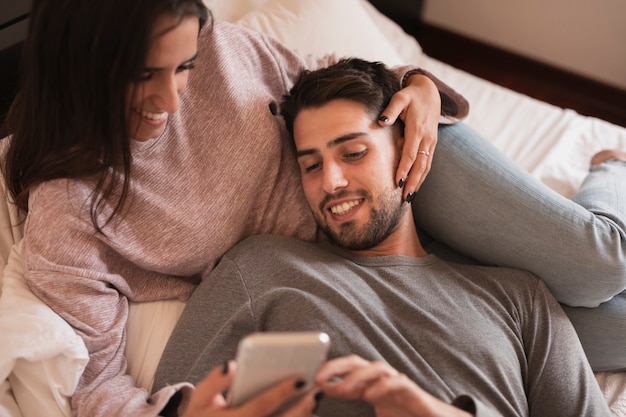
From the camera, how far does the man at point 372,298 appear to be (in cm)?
121

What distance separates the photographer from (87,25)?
1.01m

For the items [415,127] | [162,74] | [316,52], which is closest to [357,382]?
[162,74]

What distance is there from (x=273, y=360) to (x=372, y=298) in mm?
554

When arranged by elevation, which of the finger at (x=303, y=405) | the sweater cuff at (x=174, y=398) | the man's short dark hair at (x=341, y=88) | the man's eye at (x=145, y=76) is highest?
the man's eye at (x=145, y=76)

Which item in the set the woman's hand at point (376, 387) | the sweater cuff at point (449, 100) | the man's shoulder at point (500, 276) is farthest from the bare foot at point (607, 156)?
the woman's hand at point (376, 387)

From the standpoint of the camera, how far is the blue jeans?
1.40m

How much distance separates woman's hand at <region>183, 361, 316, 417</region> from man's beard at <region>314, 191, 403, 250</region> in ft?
1.75

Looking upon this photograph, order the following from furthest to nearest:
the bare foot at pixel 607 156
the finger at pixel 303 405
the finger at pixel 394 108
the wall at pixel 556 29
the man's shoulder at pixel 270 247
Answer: the wall at pixel 556 29 < the bare foot at pixel 607 156 < the finger at pixel 394 108 < the man's shoulder at pixel 270 247 < the finger at pixel 303 405

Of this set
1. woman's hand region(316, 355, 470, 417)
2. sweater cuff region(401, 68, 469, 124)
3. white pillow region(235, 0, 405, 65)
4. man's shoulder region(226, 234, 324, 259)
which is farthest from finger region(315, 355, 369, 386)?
white pillow region(235, 0, 405, 65)

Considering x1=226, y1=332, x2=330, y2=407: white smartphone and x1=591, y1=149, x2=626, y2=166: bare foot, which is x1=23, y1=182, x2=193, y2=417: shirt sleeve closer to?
x1=226, y1=332, x2=330, y2=407: white smartphone

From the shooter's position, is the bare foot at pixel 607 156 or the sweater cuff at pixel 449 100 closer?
the sweater cuff at pixel 449 100

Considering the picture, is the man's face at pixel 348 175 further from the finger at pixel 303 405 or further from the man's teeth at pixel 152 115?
the finger at pixel 303 405

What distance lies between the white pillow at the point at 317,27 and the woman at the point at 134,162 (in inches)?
12.8

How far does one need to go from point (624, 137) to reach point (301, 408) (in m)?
1.55
